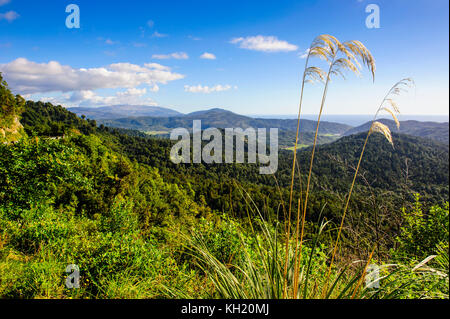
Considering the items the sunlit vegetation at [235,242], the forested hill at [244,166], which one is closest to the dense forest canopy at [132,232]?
the sunlit vegetation at [235,242]

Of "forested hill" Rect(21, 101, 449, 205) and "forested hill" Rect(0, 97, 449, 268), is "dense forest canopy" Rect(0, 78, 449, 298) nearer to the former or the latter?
"forested hill" Rect(0, 97, 449, 268)

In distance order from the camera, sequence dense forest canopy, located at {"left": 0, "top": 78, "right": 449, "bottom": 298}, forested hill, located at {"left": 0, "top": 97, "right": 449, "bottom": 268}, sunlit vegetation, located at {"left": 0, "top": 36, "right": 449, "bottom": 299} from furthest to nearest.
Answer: forested hill, located at {"left": 0, "top": 97, "right": 449, "bottom": 268} → dense forest canopy, located at {"left": 0, "top": 78, "right": 449, "bottom": 298} → sunlit vegetation, located at {"left": 0, "top": 36, "right": 449, "bottom": 299}

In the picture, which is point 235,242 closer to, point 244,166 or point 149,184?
point 149,184

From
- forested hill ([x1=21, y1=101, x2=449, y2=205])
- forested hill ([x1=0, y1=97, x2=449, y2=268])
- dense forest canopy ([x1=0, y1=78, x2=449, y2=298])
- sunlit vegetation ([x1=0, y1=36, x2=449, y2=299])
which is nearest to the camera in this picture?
sunlit vegetation ([x1=0, y1=36, x2=449, y2=299])

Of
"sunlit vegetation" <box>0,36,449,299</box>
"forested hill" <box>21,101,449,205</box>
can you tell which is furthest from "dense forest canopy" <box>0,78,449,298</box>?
"forested hill" <box>21,101,449,205</box>

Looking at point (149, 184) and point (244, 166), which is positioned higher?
point (149, 184)

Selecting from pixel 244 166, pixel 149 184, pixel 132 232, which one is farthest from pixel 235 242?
pixel 244 166

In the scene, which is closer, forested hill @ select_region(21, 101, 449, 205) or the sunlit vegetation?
the sunlit vegetation

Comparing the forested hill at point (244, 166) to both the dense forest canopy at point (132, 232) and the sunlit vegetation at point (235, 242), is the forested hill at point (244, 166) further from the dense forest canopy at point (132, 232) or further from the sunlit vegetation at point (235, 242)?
the sunlit vegetation at point (235, 242)

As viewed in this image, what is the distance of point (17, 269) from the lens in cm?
240
